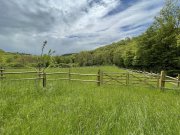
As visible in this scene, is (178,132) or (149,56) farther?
(149,56)

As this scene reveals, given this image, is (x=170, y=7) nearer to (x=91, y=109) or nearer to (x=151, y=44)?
(x=151, y=44)

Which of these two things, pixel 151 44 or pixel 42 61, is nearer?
pixel 42 61

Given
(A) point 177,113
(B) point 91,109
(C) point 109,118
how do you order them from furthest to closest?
1. (B) point 91,109
2. (A) point 177,113
3. (C) point 109,118

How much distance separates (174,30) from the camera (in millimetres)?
36812

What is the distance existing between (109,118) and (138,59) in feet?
156

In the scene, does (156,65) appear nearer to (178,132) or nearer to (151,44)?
(151,44)

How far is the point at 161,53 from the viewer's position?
3828 cm

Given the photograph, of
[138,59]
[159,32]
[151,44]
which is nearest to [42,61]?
[159,32]

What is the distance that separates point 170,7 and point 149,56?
1019 cm

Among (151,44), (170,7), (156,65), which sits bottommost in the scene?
(156,65)

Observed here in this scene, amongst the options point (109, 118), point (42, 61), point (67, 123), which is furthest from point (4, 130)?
point (42, 61)

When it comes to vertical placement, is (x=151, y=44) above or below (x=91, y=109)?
above

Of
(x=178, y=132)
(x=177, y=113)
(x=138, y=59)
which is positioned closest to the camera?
(x=178, y=132)

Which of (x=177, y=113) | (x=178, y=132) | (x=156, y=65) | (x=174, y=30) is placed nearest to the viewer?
(x=178, y=132)
